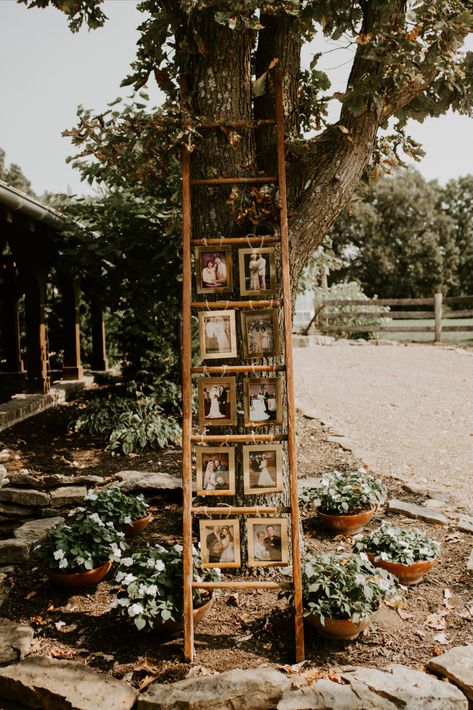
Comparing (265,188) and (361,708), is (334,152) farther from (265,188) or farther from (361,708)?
(361,708)

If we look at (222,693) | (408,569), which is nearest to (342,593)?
(408,569)

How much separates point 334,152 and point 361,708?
274cm

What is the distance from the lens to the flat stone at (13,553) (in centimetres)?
374

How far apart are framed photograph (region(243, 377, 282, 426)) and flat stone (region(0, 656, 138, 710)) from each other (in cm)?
130

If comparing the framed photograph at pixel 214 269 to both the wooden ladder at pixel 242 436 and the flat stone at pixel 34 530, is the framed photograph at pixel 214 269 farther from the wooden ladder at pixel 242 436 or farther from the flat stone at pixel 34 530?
the flat stone at pixel 34 530

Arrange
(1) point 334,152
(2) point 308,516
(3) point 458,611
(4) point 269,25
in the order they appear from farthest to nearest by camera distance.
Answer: (2) point 308,516, (4) point 269,25, (1) point 334,152, (3) point 458,611

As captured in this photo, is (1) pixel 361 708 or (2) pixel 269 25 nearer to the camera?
(1) pixel 361 708

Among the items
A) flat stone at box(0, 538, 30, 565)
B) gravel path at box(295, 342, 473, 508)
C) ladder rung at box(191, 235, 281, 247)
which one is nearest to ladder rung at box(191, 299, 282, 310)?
ladder rung at box(191, 235, 281, 247)

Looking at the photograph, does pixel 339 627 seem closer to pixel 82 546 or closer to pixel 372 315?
pixel 82 546

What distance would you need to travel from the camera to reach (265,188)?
3.29m

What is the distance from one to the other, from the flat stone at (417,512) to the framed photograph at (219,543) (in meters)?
1.92

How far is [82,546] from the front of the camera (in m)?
3.46

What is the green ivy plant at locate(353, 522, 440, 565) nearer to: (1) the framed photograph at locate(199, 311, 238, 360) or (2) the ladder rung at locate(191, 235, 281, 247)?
(1) the framed photograph at locate(199, 311, 238, 360)

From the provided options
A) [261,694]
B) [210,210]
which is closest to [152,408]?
[210,210]
